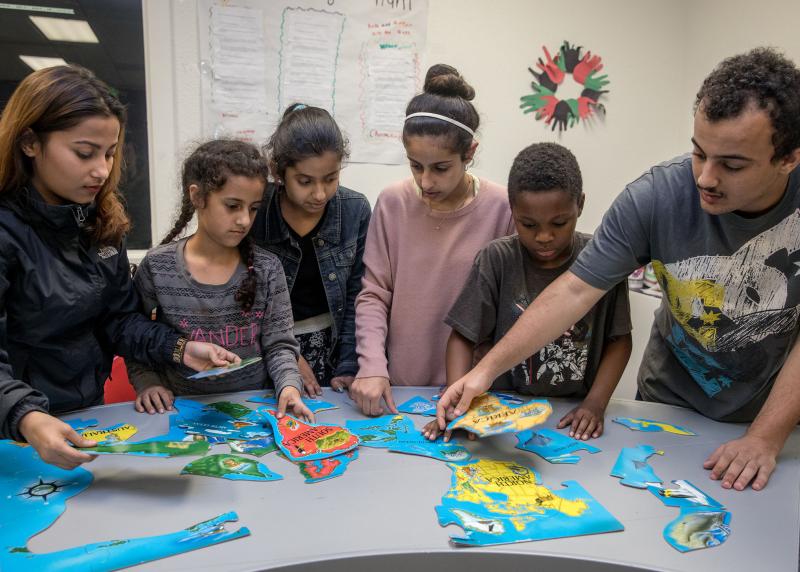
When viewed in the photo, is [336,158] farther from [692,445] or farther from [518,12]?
[518,12]

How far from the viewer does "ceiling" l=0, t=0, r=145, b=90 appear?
7.66ft

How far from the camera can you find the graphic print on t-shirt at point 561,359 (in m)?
1.41

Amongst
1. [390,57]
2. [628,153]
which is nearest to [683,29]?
[628,153]

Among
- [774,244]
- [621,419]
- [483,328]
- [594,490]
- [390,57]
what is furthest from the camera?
[390,57]

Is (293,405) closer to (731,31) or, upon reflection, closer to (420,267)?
(420,267)

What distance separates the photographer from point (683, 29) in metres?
3.08

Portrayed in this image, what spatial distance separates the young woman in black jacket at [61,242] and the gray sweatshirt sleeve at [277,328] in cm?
17

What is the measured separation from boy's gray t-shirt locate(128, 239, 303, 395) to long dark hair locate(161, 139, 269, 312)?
17 millimetres

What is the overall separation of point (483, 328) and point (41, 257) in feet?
3.15

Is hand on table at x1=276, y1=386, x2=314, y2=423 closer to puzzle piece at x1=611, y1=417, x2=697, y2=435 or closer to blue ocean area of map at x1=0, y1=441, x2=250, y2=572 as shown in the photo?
blue ocean area of map at x1=0, y1=441, x2=250, y2=572

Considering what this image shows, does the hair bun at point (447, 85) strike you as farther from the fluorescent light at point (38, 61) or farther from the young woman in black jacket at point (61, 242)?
the fluorescent light at point (38, 61)

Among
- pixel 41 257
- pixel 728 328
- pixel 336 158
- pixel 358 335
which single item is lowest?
pixel 358 335

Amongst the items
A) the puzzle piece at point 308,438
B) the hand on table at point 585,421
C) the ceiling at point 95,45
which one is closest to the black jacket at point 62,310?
the puzzle piece at point 308,438

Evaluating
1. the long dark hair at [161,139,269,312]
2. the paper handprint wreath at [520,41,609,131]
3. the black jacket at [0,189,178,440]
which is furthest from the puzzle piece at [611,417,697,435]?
the paper handprint wreath at [520,41,609,131]
